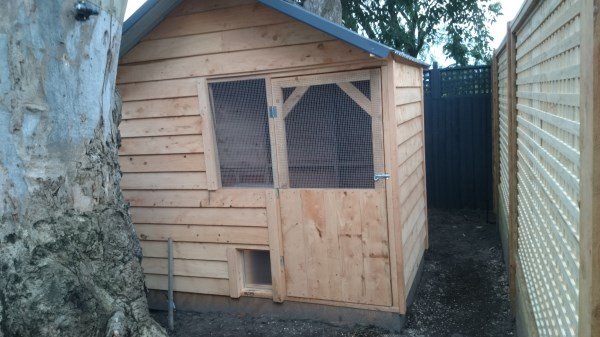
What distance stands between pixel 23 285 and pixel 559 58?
2.37 meters

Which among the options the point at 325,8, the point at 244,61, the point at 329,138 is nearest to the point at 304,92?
the point at 329,138

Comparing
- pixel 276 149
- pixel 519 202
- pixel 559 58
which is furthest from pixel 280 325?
pixel 559 58

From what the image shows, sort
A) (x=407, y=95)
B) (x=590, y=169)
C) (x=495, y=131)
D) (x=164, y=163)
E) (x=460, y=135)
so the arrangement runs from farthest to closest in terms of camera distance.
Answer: (x=460, y=135)
(x=495, y=131)
(x=407, y=95)
(x=164, y=163)
(x=590, y=169)

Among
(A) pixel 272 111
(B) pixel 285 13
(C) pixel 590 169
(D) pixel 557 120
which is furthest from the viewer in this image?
(A) pixel 272 111

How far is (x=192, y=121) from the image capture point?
176 inches

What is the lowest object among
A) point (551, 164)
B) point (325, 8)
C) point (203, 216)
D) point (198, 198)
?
point (203, 216)

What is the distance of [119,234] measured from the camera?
254cm

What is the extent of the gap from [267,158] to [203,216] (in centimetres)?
85

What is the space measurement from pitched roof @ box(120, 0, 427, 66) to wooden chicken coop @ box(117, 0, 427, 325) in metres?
0.01

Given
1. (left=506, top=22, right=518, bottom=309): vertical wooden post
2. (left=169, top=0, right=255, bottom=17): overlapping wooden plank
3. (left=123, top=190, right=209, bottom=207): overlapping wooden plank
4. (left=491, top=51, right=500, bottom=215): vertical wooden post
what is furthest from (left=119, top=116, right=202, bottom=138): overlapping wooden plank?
(left=491, top=51, right=500, bottom=215): vertical wooden post

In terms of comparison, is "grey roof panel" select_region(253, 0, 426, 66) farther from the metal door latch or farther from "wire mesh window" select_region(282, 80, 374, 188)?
the metal door latch

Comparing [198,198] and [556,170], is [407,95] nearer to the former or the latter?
[198,198]

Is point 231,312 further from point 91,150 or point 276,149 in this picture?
point 91,150

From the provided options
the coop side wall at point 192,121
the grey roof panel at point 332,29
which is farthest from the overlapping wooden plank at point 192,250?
the grey roof panel at point 332,29
